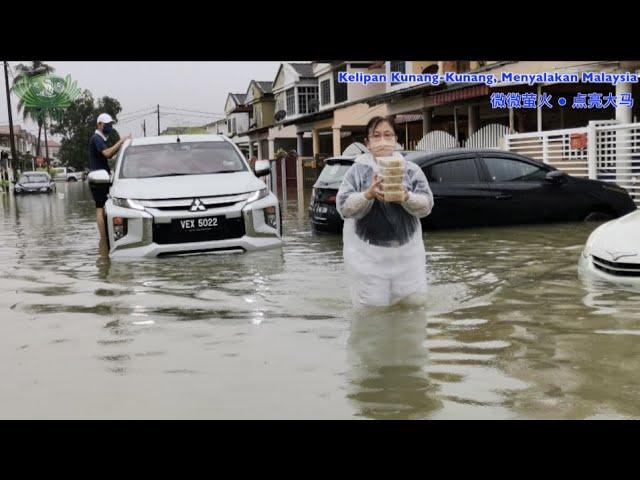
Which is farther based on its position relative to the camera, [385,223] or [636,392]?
[385,223]

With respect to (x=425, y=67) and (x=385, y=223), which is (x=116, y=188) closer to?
(x=385, y=223)

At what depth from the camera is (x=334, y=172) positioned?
12.2 m

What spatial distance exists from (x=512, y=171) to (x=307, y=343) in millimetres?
8042

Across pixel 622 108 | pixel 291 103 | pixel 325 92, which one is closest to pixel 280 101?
pixel 291 103

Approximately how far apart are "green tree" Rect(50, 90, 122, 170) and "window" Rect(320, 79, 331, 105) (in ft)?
171

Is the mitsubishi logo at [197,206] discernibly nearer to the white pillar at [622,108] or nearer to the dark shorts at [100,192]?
the dark shorts at [100,192]

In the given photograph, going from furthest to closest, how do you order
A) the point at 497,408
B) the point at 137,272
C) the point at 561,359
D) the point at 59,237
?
the point at 59,237 → the point at 137,272 → the point at 561,359 → the point at 497,408

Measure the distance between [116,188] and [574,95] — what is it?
16.7m

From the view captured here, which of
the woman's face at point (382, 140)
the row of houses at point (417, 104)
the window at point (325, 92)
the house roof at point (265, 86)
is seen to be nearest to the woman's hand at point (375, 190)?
the woman's face at point (382, 140)

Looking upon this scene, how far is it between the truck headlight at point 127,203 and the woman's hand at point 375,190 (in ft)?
14.9

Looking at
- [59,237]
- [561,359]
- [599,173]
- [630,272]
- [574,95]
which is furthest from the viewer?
[574,95]
